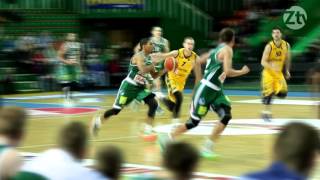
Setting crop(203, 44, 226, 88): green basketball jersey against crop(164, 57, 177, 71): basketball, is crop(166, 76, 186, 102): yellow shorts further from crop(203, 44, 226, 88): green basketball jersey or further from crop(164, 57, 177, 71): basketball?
crop(203, 44, 226, 88): green basketball jersey

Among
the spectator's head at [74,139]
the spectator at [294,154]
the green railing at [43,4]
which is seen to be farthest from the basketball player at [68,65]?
the spectator at [294,154]

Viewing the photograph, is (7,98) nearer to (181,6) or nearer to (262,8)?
(181,6)

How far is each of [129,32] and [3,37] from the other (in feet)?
21.5

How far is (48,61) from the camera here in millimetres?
26375

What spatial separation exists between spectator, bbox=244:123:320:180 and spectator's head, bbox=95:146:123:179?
748 mm

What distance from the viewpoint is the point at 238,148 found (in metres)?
11.1

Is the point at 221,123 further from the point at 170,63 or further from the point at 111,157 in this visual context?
the point at 111,157

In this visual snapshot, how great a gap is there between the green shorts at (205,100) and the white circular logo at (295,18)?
1888cm

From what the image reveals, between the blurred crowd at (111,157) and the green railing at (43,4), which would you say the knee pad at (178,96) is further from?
the green railing at (43,4)

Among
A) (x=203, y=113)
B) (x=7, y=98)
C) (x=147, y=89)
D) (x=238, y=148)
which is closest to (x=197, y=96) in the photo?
(x=203, y=113)

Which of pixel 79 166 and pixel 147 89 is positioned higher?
pixel 79 166

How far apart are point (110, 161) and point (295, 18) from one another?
26.9 m

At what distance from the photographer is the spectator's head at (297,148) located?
3344 mm

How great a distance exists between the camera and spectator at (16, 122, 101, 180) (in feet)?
13.1
